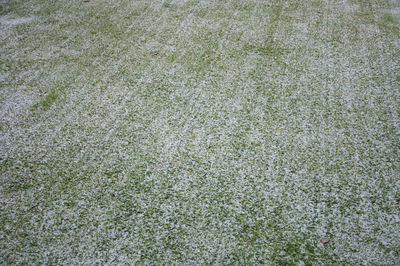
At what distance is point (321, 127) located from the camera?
1896 mm

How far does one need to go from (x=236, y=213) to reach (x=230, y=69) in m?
1.37

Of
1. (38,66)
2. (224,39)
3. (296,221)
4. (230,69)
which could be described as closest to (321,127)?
(296,221)

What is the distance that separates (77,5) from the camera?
3.35m

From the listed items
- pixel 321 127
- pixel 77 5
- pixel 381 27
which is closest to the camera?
pixel 321 127

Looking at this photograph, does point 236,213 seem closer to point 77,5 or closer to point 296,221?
point 296,221

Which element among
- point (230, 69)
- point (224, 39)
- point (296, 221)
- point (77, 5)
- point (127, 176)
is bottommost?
point (296, 221)

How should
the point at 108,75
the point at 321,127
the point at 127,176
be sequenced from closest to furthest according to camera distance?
the point at 127,176 → the point at 321,127 → the point at 108,75

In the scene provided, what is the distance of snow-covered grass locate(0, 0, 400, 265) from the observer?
1.39 meters

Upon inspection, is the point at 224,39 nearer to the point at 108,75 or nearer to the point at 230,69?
the point at 230,69

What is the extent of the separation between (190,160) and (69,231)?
81cm

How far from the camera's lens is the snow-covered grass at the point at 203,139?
1387 mm

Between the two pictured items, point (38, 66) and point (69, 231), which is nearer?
point (69, 231)

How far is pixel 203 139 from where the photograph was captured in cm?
185

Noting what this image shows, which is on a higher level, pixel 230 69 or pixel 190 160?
pixel 230 69
